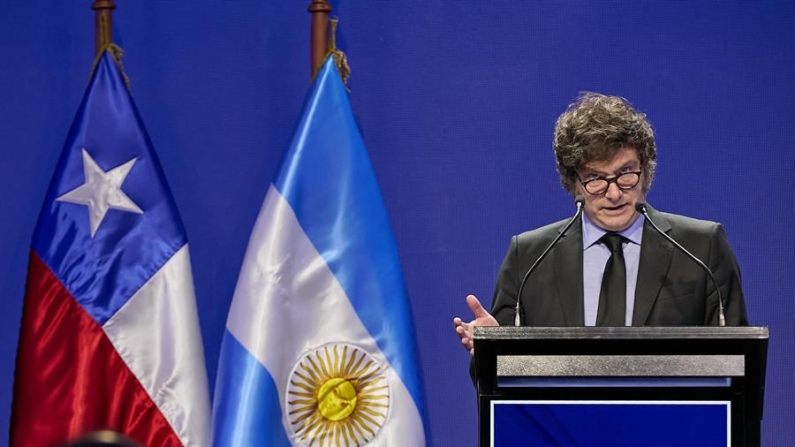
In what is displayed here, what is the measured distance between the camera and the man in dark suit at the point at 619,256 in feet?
6.49

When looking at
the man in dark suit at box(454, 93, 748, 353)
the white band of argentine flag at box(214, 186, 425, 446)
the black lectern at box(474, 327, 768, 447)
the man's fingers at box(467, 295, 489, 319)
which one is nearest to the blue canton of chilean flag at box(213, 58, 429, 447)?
the white band of argentine flag at box(214, 186, 425, 446)

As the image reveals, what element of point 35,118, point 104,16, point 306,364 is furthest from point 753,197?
point 35,118

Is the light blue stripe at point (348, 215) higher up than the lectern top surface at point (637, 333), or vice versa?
the light blue stripe at point (348, 215)

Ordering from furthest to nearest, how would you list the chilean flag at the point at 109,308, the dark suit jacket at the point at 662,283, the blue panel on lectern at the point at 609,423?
the chilean flag at the point at 109,308
the dark suit jacket at the point at 662,283
the blue panel on lectern at the point at 609,423

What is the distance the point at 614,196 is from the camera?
2.00m

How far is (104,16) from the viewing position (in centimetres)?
289

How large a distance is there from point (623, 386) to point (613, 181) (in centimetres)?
71

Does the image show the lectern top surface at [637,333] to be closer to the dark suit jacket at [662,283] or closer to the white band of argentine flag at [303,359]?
the dark suit jacket at [662,283]

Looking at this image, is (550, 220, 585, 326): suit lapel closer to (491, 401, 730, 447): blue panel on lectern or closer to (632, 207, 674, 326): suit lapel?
(632, 207, 674, 326): suit lapel

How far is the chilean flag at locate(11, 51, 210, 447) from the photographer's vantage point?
2734 mm

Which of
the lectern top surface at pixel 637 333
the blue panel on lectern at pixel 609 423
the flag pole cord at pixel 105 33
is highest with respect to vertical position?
the flag pole cord at pixel 105 33

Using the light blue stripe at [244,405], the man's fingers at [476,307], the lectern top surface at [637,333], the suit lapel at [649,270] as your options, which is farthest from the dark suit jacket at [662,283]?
the light blue stripe at [244,405]

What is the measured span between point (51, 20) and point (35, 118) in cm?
27

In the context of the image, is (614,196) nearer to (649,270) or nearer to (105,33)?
(649,270)
